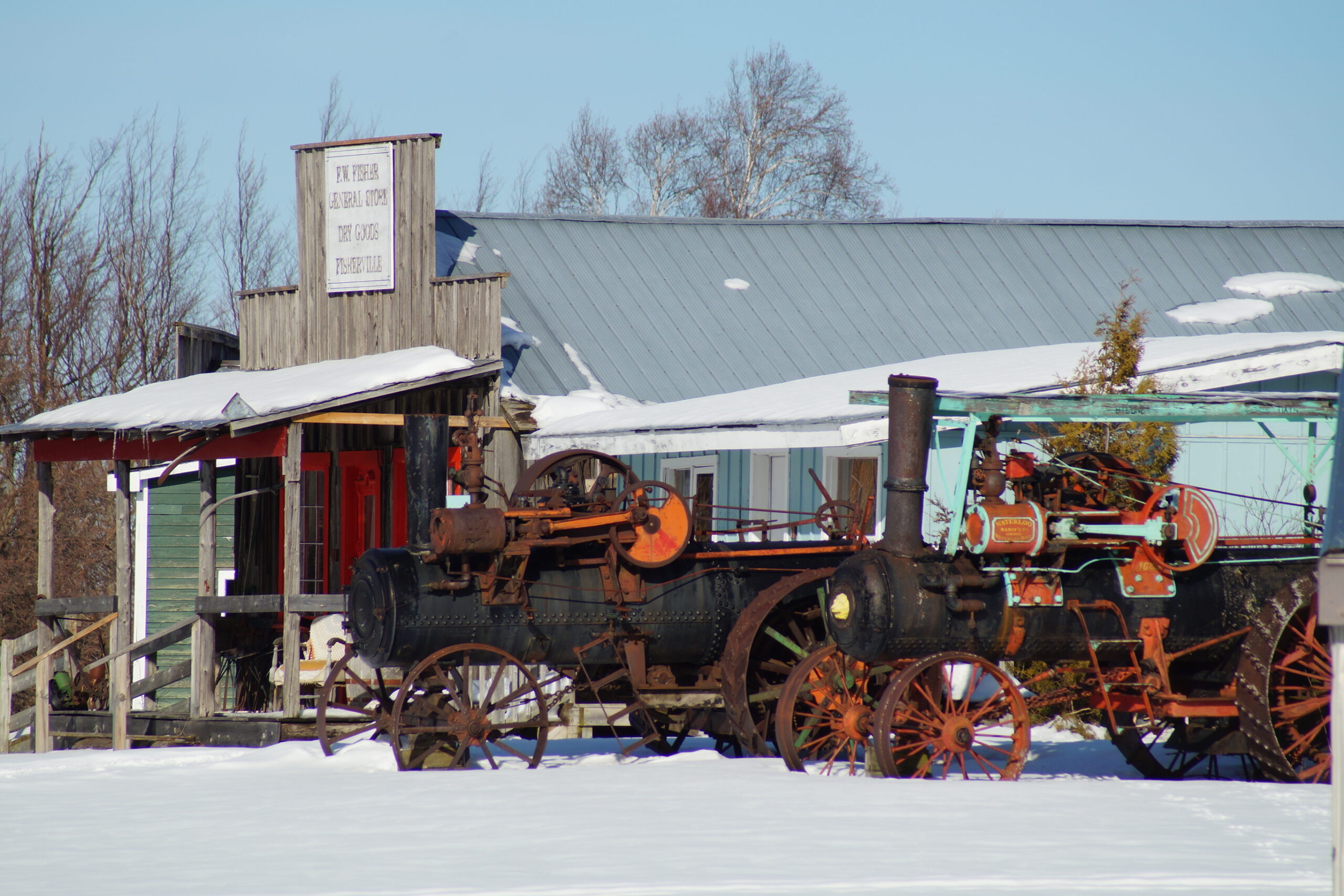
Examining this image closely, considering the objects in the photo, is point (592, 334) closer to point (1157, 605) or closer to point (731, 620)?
point (731, 620)

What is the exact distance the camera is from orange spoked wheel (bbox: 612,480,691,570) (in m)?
11.3

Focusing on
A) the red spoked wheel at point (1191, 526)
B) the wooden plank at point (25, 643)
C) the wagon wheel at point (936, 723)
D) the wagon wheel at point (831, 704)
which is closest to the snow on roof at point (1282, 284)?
the red spoked wheel at point (1191, 526)

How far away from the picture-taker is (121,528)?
15.6 meters

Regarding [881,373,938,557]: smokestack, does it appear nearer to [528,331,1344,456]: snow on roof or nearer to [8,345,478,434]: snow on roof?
[528,331,1344,456]: snow on roof

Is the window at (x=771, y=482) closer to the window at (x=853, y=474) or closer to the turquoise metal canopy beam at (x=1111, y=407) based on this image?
the window at (x=853, y=474)

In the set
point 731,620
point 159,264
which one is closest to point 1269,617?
point 731,620

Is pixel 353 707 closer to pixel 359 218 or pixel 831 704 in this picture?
pixel 831 704

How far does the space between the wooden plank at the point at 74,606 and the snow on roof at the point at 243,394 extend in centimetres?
162

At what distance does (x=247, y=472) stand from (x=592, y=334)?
4.47m

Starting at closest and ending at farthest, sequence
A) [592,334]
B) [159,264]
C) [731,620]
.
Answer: [731,620]
[592,334]
[159,264]

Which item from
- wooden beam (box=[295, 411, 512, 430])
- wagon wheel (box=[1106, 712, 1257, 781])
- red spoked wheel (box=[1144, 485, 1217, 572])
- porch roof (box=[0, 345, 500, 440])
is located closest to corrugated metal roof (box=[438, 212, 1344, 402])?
wooden beam (box=[295, 411, 512, 430])

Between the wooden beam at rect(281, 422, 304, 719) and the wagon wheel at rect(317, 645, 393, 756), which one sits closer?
the wagon wheel at rect(317, 645, 393, 756)

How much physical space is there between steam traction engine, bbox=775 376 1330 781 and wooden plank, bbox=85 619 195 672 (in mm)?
6803

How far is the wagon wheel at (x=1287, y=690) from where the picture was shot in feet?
32.9
